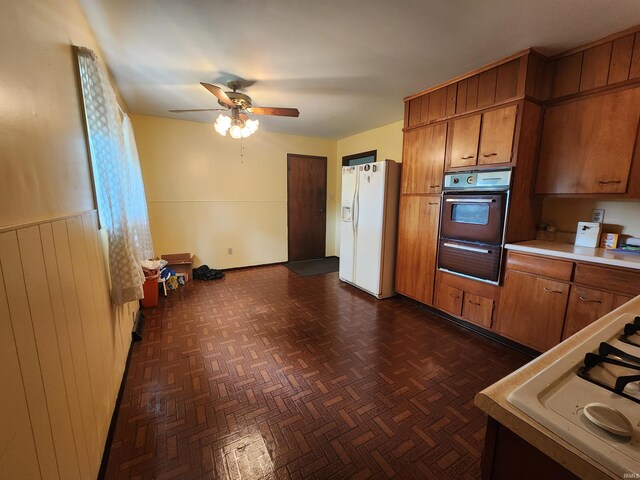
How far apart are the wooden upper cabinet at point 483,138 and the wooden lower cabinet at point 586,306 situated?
112cm

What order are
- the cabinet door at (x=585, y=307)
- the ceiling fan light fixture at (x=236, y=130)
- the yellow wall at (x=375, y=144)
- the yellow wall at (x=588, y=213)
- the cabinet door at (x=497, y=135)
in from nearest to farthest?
the cabinet door at (x=585, y=307) → the yellow wall at (x=588, y=213) → the cabinet door at (x=497, y=135) → the ceiling fan light fixture at (x=236, y=130) → the yellow wall at (x=375, y=144)

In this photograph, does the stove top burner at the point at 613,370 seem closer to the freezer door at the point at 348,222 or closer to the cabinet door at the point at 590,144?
the cabinet door at the point at 590,144

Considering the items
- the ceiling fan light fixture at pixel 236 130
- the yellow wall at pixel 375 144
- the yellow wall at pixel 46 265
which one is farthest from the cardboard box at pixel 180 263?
the yellow wall at pixel 375 144

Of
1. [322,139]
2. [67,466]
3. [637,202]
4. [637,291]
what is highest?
Answer: [322,139]

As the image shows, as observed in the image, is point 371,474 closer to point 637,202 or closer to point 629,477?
point 629,477

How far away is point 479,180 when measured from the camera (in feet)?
8.04

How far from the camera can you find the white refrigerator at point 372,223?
3.29 metres

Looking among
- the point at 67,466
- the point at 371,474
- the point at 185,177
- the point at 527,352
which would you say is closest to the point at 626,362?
the point at 371,474

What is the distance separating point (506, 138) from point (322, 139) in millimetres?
3529

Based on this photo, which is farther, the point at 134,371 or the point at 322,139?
the point at 322,139

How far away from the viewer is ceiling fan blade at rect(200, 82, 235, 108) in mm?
2250

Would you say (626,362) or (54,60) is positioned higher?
(54,60)

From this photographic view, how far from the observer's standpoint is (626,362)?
2.25 ft

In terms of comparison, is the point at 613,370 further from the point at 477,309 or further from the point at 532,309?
the point at 477,309
